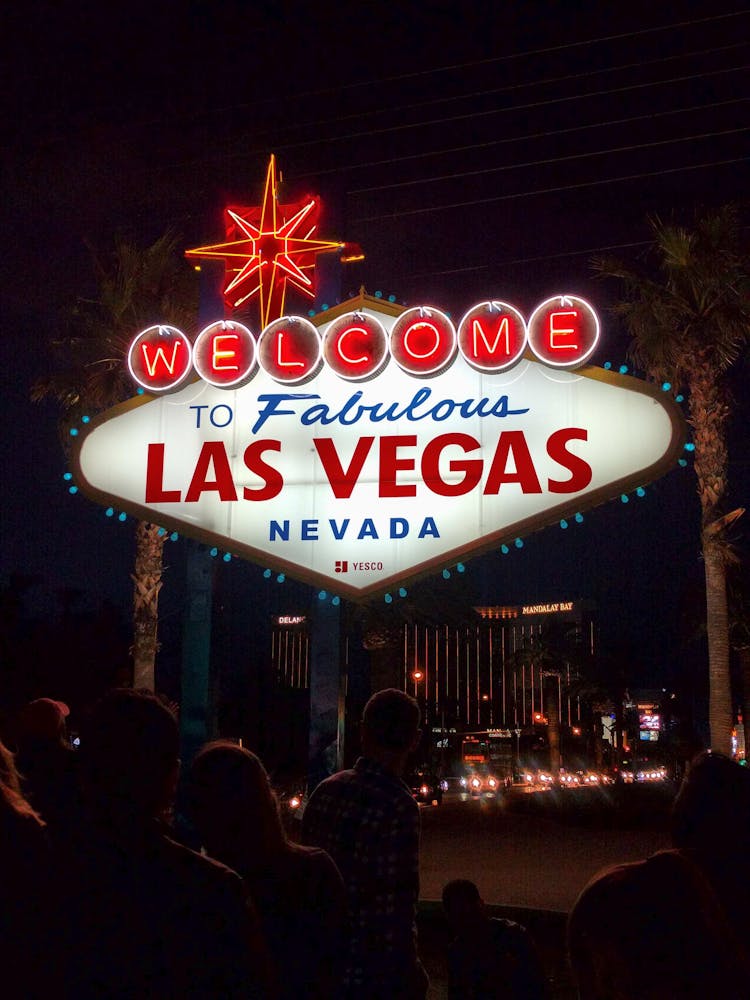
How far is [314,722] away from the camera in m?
9.30

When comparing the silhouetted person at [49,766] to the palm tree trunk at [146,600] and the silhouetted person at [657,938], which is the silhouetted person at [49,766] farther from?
the palm tree trunk at [146,600]

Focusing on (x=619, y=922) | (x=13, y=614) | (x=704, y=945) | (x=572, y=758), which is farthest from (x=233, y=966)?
(x=572, y=758)

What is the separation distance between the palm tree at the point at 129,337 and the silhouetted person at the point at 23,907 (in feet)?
53.1

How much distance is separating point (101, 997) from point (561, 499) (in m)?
7.57

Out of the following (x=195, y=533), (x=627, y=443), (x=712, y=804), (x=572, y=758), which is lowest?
(x=572, y=758)

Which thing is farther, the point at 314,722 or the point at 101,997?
the point at 314,722

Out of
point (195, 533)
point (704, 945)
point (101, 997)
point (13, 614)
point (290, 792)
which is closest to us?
point (101, 997)

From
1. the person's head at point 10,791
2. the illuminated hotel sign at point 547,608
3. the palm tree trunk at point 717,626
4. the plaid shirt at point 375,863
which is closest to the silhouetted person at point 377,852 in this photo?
the plaid shirt at point 375,863

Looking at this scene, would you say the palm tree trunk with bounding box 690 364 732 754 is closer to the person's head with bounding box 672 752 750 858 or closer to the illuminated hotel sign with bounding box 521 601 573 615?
the person's head with bounding box 672 752 750 858

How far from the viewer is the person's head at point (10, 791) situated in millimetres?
2258

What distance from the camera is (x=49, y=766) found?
12.6ft

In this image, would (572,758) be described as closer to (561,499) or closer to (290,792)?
(290,792)

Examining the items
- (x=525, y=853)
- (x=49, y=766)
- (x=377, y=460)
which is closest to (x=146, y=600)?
(x=525, y=853)

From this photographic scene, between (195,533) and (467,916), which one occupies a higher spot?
(195,533)
